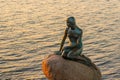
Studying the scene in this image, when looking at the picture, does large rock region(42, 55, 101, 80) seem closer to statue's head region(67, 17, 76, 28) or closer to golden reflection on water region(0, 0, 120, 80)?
statue's head region(67, 17, 76, 28)

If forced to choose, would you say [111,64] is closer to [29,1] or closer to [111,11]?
[111,11]

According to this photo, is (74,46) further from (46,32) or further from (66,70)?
(46,32)

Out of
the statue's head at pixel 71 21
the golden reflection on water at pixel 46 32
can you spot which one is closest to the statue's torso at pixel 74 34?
the statue's head at pixel 71 21

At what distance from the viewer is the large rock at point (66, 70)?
14.3 metres

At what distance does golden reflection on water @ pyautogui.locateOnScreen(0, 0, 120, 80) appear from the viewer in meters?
20.4

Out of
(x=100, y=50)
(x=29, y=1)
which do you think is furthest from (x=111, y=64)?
(x=29, y=1)

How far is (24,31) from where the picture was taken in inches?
1048

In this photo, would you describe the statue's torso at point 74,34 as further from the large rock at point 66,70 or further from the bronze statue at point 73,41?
the large rock at point 66,70

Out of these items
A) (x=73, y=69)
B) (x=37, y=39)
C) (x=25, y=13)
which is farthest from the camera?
(x=25, y=13)

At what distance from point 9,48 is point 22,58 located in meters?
1.99

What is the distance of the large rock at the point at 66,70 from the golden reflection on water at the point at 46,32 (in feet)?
14.6

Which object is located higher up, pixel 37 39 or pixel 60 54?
pixel 60 54

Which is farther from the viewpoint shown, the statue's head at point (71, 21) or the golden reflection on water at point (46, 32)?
the golden reflection on water at point (46, 32)

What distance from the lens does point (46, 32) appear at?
26.6 metres
